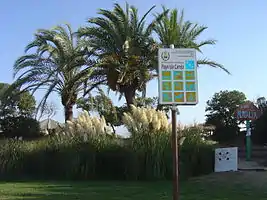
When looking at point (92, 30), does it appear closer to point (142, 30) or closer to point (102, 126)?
point (142, 30)

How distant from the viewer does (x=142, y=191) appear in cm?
1274

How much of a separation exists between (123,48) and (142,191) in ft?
40.6

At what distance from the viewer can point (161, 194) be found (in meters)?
12.0

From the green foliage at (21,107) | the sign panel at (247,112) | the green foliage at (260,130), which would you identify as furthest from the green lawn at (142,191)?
the green foliage at (21,107)

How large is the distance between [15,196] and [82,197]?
5.98 feet

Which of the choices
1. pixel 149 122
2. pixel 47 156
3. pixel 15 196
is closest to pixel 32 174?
pixel 47 156

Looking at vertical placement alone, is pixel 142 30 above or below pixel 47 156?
above

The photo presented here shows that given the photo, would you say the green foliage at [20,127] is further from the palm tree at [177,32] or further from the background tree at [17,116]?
the palm tree at [177,32]

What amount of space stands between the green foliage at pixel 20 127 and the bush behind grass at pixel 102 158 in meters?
A: 14.1

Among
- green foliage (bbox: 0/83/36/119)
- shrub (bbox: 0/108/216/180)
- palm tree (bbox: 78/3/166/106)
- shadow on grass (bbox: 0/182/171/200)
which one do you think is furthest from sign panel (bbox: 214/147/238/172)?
green foliage (bbox: 0/83/36/119)

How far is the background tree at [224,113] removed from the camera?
115ft

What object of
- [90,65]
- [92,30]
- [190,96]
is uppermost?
[92,30]

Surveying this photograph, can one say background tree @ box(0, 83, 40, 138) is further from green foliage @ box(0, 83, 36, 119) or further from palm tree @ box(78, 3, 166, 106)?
palm tree @ box(78, 3, 166, 106)

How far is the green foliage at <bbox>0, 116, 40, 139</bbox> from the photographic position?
109 feet
